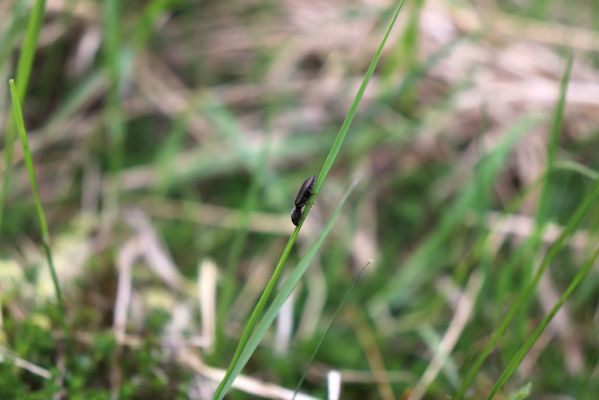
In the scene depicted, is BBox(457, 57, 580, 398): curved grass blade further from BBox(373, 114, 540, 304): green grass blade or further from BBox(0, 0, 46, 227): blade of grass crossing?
BBox(0, 0, 46, 227): blade of grass crossing

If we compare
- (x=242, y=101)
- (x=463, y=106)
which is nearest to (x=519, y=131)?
(x=463, y=106)

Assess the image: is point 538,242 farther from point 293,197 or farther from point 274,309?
point 293,197

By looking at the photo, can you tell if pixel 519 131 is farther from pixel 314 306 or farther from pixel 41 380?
pixel 41 380

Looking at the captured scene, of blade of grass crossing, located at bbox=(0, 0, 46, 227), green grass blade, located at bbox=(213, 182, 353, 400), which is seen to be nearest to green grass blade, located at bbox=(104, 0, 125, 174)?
blade of grass crossing, located at bbox=(0, 0, 46, 227)

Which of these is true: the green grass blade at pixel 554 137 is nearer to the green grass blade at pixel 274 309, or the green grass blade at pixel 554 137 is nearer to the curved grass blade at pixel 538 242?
the curved grass blade at pixel 538 242

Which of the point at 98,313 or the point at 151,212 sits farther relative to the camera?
the point at 151,212

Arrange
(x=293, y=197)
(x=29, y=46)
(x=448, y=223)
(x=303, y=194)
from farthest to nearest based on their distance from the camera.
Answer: (x=293, y=197) → (x=448, y=223) → (x=303, y=194) → (x=29, y=46)

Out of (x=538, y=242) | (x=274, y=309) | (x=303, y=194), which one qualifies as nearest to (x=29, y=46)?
(x=303, y=194)

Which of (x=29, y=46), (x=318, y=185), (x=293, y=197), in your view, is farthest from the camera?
(x=293, y=197)
